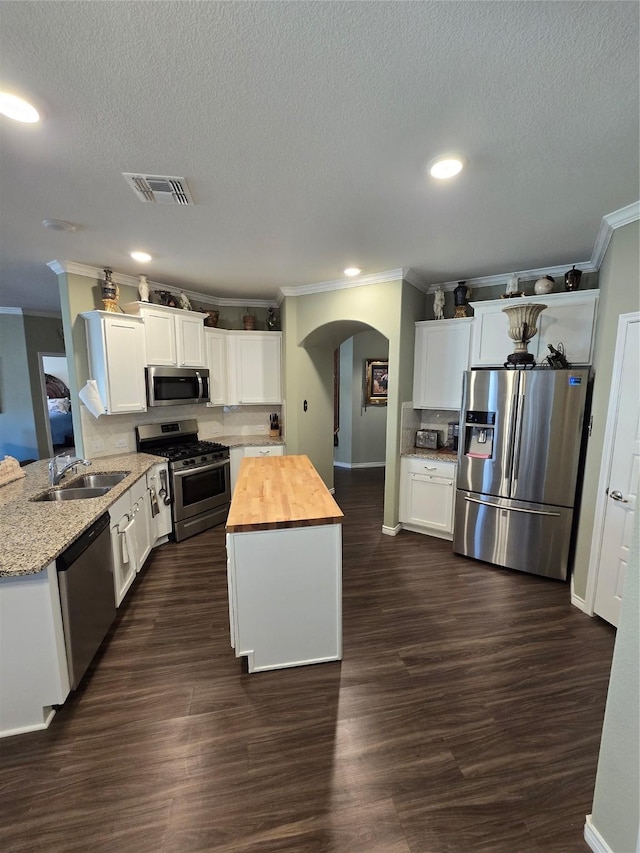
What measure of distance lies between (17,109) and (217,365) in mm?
3079

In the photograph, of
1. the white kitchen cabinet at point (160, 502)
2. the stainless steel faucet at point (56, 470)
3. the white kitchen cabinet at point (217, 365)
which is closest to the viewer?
the stainless steel faucet at point (56, 470)

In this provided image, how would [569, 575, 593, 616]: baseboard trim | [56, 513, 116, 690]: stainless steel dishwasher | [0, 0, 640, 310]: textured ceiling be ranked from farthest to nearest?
[569, 575, 593, 616]: baseboard trim → [56, 513, 116, 690]: stainless steel dishwasher → [0, 0, 640, 310]: textured ceiling

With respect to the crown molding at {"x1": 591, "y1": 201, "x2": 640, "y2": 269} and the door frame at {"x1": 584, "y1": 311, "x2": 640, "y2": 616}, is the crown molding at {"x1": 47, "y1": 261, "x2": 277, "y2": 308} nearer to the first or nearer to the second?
the crown molding at {"x1": 591, "y1": 201, "x2": 640, "y2": 269}

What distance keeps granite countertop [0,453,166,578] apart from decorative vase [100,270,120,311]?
1543 millimetres

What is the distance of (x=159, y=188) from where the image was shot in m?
1.91

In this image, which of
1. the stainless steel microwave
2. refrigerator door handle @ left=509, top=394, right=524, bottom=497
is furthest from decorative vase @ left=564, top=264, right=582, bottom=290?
the stainless steel microwave

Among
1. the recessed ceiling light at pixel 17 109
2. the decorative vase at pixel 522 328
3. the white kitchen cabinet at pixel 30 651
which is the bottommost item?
the white kitchen cabinet at pixel 30 651

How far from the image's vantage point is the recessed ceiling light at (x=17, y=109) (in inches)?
50.5

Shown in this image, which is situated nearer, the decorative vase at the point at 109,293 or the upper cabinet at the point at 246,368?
the decorative vase at the point at 109,293

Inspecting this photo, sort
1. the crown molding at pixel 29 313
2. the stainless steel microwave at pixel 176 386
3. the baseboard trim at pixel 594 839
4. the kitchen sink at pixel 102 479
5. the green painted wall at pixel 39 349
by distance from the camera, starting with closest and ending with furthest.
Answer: the baseboard trim at pixel 594 839 → the kitchen sink at pixel 102 479 → the stainless steel microwave at pixel 176 386 → the crown molding at pixel 29 313 → the green painted wall at pixel 39 349

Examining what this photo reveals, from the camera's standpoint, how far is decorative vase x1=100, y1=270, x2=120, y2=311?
322cm

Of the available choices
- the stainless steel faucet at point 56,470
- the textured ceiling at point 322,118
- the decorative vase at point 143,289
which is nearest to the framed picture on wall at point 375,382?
the textured ceiling at point 322,118

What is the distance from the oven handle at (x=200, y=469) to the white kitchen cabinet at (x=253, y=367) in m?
0.91

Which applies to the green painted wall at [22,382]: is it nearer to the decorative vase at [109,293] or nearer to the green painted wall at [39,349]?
the green painted wall at [39,349]
